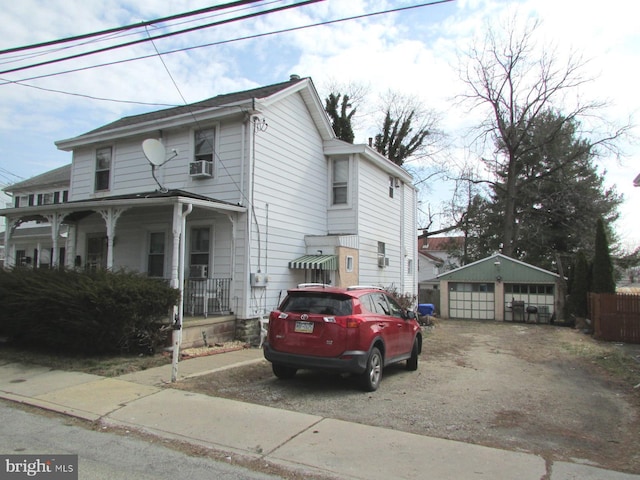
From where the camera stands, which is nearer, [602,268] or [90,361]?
[90,361]

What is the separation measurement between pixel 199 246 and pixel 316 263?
132 inches

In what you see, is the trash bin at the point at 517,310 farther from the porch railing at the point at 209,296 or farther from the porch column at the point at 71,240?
the porch column at the point at 71,240

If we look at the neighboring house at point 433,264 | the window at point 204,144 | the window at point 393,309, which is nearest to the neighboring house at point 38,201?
the window at point 204,144

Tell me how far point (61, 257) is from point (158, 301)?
38.4 feet

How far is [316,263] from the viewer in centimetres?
1380

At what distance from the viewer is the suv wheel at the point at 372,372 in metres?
7.17

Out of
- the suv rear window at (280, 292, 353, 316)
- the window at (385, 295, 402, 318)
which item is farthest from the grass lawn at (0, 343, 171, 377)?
the window at (385, 295, 402, 318)

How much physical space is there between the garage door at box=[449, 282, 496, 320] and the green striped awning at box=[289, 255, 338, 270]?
44.9 ft

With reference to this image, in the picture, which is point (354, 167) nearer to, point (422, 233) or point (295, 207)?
point (295, 207)

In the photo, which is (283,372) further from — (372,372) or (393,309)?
(393,309)

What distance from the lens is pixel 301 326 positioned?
7.29m

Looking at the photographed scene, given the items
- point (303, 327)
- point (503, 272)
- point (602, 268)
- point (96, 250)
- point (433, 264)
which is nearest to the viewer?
point (303, 327)

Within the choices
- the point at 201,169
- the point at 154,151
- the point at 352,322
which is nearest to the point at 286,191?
the point at 201,169

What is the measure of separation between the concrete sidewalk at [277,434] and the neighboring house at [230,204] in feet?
11.8
